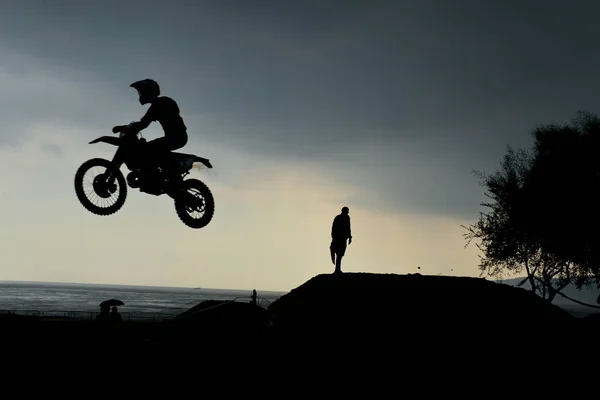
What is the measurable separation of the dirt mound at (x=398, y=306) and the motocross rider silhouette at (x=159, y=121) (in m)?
8.05

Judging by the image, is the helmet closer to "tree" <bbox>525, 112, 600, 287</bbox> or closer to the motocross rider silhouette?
the motocross rider silhouette

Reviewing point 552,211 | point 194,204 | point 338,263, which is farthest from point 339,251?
point 552,211

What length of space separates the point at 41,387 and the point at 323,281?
9.98 metres

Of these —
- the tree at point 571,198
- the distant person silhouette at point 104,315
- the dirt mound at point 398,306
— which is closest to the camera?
the dirt mound at point 398,306

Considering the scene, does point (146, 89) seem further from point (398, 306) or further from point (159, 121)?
point (398, 306)

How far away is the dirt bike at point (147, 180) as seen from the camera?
10.1 metres

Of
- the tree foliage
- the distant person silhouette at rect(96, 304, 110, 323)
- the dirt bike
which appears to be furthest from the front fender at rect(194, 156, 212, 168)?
the tree foliage

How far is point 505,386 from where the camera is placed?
13250 mm

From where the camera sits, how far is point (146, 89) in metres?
9.08

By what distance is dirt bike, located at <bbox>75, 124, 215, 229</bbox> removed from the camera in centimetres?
1008

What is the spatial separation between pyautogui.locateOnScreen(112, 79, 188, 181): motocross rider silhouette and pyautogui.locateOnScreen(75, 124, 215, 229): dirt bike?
14 cm

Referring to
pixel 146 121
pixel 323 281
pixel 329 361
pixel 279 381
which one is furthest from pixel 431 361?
pixel 146 121

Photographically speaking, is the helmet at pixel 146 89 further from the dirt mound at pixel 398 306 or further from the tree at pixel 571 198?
the tree at pixel 571 198

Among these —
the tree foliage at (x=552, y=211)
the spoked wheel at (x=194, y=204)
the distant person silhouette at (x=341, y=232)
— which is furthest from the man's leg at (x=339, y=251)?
the tree foliage at (x=552, y=211)
